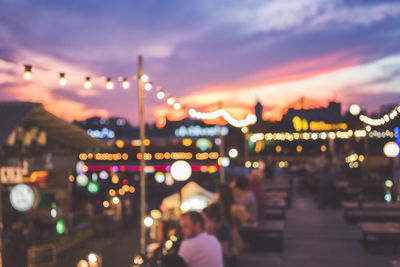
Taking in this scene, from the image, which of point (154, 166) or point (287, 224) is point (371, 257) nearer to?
point (287, 224)

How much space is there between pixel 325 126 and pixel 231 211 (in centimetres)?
2400

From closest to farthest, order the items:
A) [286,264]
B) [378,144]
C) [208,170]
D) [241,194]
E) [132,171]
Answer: [286,264] < [241,194] < [208,170] < [132,171] < [378,144]

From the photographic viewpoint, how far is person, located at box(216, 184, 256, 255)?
7973 millimetres

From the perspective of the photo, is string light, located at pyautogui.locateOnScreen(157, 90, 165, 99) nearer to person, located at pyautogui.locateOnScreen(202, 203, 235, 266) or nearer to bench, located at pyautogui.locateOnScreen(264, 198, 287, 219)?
bench, located at pyautogui.locateOnScreen(264, 198, 287, 219)

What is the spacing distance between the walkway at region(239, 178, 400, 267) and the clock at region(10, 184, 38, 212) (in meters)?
5.12

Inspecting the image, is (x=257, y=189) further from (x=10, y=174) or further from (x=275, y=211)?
(x=10, y=174)

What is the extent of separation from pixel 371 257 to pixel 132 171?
111ft

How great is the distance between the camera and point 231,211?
8.16 metres

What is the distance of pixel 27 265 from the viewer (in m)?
11.4

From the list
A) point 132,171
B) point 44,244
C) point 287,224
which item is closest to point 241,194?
point 287,224

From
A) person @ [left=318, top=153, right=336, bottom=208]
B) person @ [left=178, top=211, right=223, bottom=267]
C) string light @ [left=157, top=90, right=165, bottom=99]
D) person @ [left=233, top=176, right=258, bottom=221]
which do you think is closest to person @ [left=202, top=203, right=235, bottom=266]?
person @ [left=178, top=211, right=223, bottom=267]

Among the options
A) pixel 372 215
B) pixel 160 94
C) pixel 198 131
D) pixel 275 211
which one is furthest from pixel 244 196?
pixel 198 131

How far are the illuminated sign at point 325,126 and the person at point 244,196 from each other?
20.8 metres

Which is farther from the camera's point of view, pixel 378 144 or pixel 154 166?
pixel 378 144
